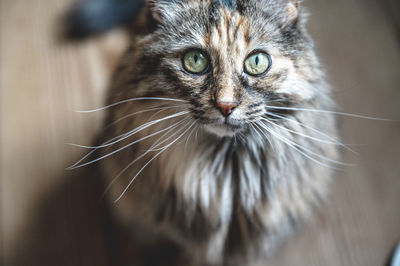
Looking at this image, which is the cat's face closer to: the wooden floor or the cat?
the cat

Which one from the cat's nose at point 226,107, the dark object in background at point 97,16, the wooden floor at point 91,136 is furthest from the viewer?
the dark object in background at point 97,16

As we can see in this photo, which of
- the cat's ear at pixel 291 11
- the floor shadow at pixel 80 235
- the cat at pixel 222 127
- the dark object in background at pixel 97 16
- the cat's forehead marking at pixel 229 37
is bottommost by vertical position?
the floor shadow at pixel 80 235

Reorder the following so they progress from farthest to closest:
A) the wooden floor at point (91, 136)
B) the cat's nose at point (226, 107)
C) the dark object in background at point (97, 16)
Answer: the dark object in background at point (97, 16), the wooden floor at point (91, 136), the cat's nose at point (226, 107)

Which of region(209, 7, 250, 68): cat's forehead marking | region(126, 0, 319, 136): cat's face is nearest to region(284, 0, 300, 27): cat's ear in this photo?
region(126, 0, 319, 136): cat's face

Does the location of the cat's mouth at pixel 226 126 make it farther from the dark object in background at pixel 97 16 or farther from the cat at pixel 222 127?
the dark object in background at pixel 97 16

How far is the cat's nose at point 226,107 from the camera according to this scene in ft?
2.17

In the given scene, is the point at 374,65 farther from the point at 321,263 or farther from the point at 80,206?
the point at 80,206

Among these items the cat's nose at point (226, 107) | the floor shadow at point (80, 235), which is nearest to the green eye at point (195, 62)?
the cat's nose at point (226, 107)

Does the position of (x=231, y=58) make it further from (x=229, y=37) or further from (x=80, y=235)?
(x=80, y=235)

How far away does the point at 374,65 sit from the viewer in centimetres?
133

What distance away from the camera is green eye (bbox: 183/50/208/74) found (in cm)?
73

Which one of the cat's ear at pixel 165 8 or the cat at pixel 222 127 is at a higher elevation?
the cat's ear at pixel 165 8

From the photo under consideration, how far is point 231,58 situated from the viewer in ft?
2.25

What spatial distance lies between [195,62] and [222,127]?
0.49 feet
